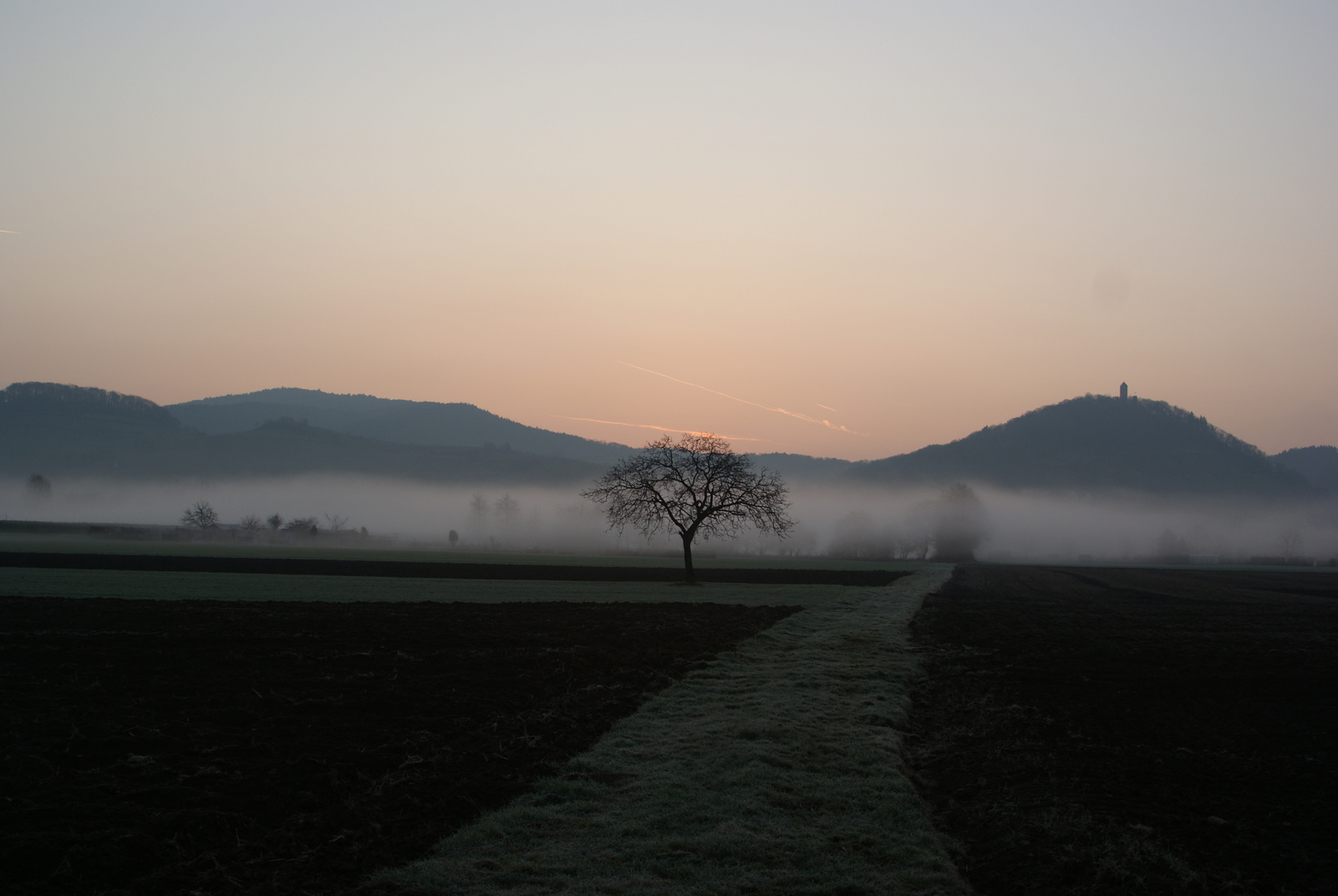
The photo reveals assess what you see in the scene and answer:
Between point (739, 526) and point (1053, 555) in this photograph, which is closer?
point (739, 526)

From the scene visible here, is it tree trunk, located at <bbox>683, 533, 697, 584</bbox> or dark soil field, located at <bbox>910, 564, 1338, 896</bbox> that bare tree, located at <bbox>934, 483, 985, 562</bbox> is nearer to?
tree trunk, located at <bbox>683, 533, 697, 584</bbox>

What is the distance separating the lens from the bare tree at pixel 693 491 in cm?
5941

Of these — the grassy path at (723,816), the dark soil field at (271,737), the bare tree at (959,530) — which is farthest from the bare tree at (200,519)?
the grassy path at (723,816)

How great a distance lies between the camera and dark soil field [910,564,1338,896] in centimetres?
922

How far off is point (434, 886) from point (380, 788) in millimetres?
3306

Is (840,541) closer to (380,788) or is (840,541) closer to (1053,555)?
(1053,555)

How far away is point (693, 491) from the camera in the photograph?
59.8 metres

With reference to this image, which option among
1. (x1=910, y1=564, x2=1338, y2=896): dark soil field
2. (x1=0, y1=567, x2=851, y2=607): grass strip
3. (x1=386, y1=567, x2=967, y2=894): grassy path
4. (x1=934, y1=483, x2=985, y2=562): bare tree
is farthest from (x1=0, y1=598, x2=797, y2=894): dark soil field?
(x1=934, y1=483, x2=985, y2=562): bare tree

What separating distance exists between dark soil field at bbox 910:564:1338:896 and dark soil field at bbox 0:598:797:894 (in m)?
6.02

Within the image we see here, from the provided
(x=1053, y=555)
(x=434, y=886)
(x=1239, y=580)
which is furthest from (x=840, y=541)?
(x=434, y=886)

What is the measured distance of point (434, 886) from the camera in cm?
840

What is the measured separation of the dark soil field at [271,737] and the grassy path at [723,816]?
2.43 ft

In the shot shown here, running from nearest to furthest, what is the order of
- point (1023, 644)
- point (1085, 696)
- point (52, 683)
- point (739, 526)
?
point (52, 683) < point (1085, 696) < point (1023, 644) < point (739, 526)

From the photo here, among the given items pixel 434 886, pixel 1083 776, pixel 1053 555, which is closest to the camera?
pixel 434 886
